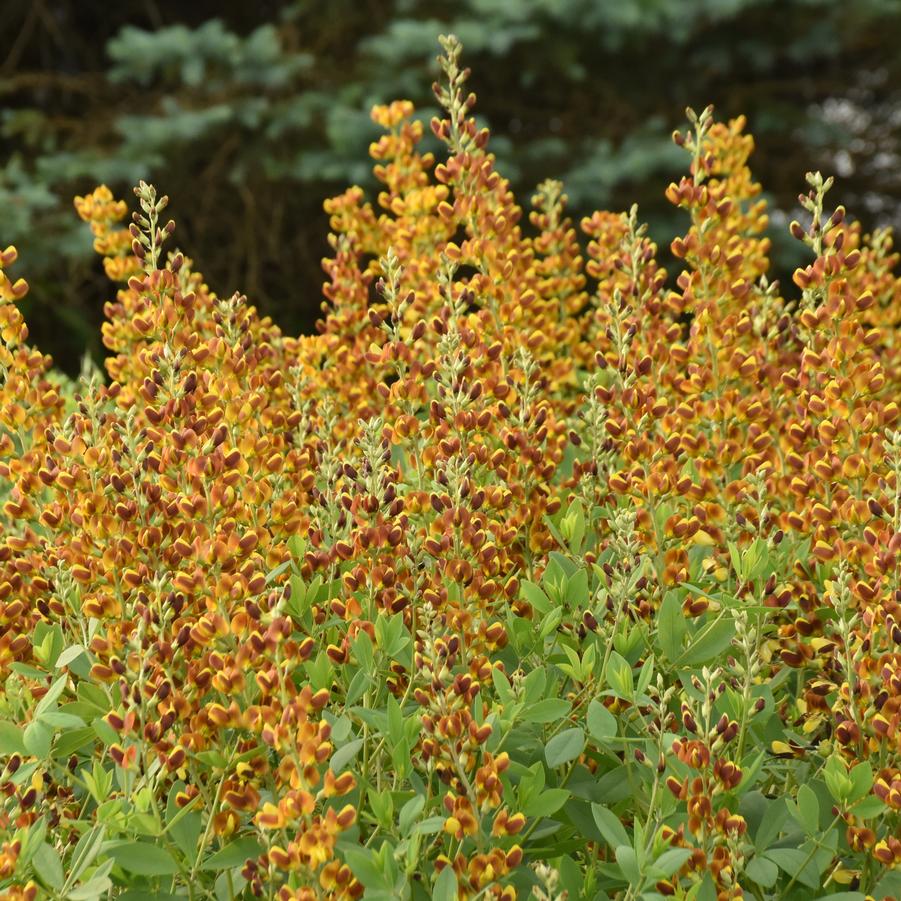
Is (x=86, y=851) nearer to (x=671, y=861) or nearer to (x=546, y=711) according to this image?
(x=546, y=711)

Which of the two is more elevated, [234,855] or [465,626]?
[465,626]

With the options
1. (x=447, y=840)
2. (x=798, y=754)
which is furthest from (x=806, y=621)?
(x=447, y=840)

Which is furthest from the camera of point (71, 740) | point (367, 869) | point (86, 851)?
point (71, 740)

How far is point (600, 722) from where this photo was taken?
5.78ft

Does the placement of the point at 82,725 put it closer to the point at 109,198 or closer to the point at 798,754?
the point at 798,754

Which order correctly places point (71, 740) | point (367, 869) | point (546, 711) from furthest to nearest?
point (71, 740) < point (546, 711) < point (367, 869)

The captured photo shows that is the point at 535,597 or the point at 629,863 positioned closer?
the point at 629,863

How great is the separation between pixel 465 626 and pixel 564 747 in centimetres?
25

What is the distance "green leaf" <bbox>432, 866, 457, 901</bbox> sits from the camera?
1.56m

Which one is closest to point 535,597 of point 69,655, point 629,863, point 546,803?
point 546,803

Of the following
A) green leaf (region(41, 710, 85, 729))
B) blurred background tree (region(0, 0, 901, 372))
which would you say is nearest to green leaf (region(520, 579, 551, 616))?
green leaf (region(41, 710, 85, 729))

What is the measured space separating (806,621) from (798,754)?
0.22 metres

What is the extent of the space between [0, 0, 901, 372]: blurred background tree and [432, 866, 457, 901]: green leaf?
22.7 ft

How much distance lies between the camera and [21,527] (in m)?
2.80
